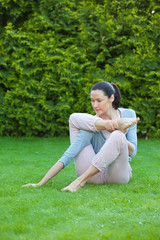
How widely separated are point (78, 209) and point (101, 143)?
117cm

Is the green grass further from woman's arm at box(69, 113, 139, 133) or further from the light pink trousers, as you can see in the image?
woman's arm at box(69, 113, 139, 133)

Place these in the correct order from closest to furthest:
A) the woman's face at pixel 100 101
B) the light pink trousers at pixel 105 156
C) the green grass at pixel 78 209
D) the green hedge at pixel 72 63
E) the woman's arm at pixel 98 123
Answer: the green grass at pixel 78 209, the light pink trousers at pixel 105 156, the woman's arm at pixel 98 123, the woman's face at pixel 100 101, the green hedge at pixel 72 63

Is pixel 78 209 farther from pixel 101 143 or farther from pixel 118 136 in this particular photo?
pixel 101 143

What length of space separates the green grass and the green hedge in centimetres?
381

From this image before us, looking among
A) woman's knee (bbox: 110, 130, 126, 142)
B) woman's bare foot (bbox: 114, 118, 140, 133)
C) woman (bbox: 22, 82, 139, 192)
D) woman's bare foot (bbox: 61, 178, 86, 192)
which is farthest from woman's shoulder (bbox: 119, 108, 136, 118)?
woman's bare foot (bbox: 61, 178, 86, 192)

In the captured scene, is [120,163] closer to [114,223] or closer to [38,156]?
[114,223]

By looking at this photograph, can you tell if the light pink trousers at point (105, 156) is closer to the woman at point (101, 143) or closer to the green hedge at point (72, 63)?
the woman at point (101, 143)

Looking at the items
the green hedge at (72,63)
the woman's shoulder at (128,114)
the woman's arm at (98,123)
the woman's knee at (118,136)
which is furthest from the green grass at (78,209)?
the green hedge at (72,63)

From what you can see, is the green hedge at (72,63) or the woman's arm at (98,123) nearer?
the woman's arm at (98,123)

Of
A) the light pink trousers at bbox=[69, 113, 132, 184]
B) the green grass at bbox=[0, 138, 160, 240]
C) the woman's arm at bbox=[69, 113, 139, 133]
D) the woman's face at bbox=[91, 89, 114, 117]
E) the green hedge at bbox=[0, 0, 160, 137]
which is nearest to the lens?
the green grass at bbox=[0, 138, 160, 240]

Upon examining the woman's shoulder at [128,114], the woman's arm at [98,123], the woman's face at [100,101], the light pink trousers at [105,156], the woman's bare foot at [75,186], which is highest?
the woman's face at [100,101]

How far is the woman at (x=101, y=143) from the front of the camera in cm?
375

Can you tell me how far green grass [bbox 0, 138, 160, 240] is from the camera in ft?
8.61

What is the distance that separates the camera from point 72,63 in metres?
9.02
